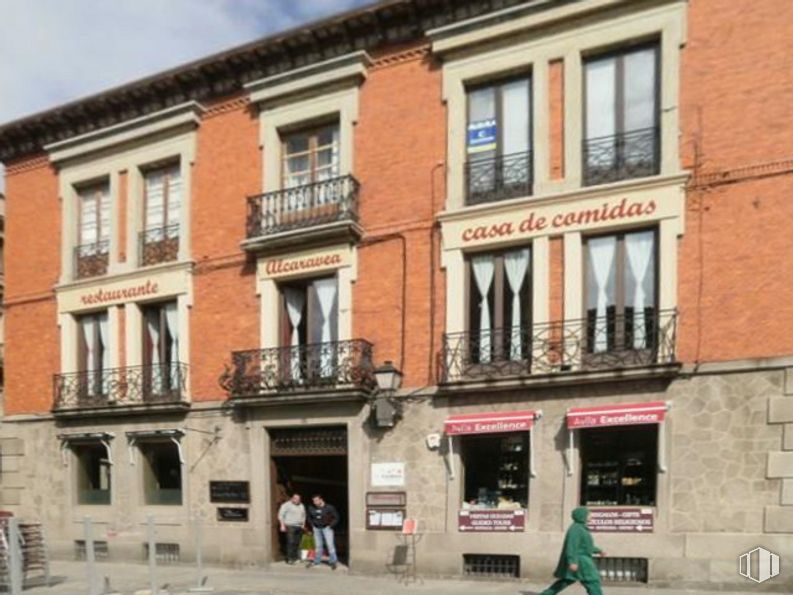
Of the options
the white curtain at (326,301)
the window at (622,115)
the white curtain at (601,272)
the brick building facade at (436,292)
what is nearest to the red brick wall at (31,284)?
the brick building facade at (436,292)

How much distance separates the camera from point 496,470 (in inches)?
554

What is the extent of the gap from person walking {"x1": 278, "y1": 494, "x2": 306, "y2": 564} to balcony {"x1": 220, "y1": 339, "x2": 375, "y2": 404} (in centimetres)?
215

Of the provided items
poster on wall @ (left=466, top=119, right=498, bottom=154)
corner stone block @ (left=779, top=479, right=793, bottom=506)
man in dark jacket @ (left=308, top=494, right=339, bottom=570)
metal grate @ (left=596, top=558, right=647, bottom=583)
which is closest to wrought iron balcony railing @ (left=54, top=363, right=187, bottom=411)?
man in dark jacket @ (left=308, top=494, right=339, bottom=570)

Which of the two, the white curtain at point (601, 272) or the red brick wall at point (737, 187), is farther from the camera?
the white curtain at point (601, 272)

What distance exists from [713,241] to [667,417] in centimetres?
292

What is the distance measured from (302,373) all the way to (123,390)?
495 cm

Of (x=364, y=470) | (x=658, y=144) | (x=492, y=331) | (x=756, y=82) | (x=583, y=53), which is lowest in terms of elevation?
(x=364, y=470)

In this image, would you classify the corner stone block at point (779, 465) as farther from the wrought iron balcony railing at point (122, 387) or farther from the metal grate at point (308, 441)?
the wrought iron balcony railing at point (122, 387)

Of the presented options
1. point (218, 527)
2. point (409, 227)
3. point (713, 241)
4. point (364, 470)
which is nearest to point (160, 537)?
point (218, 527)

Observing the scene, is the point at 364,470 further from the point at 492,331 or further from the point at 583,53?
the point at 583,53

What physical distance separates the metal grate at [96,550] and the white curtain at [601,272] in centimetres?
1209

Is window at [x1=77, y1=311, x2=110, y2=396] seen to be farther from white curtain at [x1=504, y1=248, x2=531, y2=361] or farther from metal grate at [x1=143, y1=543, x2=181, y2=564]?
white curtain at [x1=504, y1=248, x2=531, y2=361]

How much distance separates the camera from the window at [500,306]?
13758 millimetres

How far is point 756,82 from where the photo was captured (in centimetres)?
1226
